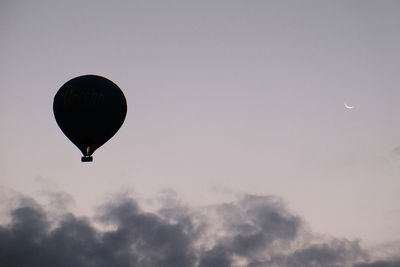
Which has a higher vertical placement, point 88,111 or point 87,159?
point 88,111

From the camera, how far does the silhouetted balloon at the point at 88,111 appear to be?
2232 inches

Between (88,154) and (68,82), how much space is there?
6.77 m

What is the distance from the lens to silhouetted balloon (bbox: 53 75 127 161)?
56.7 meters

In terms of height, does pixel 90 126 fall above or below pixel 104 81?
below

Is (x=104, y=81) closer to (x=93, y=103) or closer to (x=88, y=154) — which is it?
(x=93, y=103)

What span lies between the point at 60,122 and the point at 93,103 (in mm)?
3137

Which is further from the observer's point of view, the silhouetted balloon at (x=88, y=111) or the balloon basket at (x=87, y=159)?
the silhouetted balloon at (x=88, y=111)

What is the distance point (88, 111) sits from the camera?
57.0 meters

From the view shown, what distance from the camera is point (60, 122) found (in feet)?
189

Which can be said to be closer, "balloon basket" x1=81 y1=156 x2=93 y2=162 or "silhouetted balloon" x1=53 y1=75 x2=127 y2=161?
"balloon basket" x1=81 y1=156 x2=93 y2=162

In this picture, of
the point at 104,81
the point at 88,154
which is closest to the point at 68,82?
the point at 104,81

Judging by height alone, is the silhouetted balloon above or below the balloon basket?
above

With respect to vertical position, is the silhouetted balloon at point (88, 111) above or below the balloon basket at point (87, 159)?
above

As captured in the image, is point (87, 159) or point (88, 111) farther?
point (88, 111)
